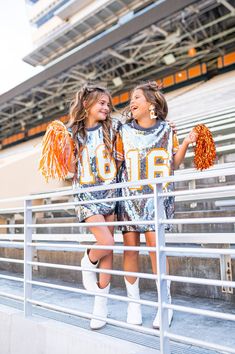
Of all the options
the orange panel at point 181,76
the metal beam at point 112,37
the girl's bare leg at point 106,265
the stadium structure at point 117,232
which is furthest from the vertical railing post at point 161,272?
the orange panel at point 181,76

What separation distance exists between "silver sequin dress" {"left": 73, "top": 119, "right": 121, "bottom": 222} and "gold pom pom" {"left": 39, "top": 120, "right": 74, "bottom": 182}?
8 cm

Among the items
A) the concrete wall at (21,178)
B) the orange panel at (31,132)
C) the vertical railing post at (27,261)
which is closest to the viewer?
the vertical railing post at (27,261)

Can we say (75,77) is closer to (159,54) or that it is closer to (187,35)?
(159,54)

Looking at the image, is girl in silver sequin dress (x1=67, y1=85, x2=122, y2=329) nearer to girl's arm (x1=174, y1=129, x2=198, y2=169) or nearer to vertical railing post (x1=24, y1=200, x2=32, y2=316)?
girl's arm (x1=174, y1=129, x2=198, y2=169)

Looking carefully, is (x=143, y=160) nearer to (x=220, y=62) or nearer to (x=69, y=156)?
(x=69, y=156)

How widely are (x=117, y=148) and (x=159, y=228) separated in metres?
0.67

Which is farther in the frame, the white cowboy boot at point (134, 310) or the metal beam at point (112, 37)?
the metal beam at point (112, 37)

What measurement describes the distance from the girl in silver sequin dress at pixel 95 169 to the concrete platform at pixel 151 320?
0.71ft

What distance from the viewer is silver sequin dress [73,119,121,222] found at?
211 centimetres

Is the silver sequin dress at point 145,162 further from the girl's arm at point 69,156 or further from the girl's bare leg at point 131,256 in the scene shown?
the girl's arm at point 69,156

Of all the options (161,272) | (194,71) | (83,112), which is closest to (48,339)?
(161,272)

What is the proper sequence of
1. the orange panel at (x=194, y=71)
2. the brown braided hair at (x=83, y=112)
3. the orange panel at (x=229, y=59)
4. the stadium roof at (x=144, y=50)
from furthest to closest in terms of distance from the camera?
the orange panel at (x=194, y=71)
the orange panel at (x=229, y=59)
the stadium roof at (x=144, y=50)
the brown braided hair at (x=83, y=112)

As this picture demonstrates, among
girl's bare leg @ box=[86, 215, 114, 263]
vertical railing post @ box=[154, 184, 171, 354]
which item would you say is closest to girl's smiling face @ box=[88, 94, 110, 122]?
girl's bare leg @ box=[86, 215, 114, 263]

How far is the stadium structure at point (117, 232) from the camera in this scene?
1880 millimetres
